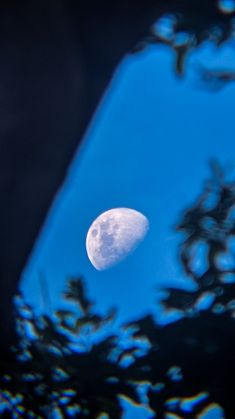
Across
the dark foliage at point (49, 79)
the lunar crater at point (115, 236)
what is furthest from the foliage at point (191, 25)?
the lunar crater at point (115, 236)

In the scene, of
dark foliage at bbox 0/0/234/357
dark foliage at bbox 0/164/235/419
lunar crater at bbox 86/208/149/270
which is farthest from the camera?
lunar crater at bbox 86/208/149/270

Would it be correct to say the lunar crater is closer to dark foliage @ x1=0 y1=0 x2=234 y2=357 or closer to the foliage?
dark foliage @ x1=0 y1=0 x2=234 y2=357

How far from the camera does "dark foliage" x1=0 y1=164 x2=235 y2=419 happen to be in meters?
1.96

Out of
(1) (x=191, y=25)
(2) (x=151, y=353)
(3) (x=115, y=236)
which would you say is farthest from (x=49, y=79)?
(2) (x=151, y=353)

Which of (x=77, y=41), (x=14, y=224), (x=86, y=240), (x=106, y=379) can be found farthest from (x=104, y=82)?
(x=106, y=379)

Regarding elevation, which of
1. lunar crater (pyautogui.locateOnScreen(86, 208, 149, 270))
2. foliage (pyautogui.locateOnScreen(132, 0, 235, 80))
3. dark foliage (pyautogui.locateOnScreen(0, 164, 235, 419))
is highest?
foliage (pyautogui.locateOnScreen(132, 0, 235, 80))

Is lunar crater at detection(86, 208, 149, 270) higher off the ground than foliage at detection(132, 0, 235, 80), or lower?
lower

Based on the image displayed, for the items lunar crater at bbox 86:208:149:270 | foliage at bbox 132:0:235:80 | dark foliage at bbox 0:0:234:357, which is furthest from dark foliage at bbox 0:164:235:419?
foliage at bbox 132:0:235:80

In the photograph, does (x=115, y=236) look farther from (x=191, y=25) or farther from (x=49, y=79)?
(x=191, y=25)

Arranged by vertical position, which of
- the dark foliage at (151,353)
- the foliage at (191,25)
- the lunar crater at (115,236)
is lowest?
the dark foliage at (151,353)

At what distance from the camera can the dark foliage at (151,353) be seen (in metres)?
1.96

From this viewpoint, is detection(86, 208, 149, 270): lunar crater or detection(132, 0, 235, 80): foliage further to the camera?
detection(86, 208, 149, 270): lunar crater

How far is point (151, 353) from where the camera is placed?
210cm

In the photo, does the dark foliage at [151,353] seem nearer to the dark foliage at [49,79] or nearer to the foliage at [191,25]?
the dark foliage at [49,79]
